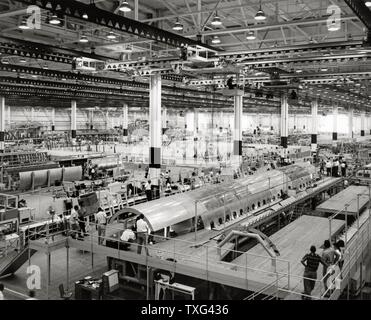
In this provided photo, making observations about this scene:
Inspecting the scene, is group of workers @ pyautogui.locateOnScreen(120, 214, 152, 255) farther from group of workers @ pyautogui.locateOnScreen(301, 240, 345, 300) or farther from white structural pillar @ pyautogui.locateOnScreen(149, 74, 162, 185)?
white structural pillar @ pyautogui.locateOnScreen(149, 74, 162, 185)

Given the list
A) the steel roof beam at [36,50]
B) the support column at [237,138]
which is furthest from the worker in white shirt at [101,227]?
the support column at [237,138]

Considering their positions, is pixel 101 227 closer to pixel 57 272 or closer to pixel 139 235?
pixel 139 235

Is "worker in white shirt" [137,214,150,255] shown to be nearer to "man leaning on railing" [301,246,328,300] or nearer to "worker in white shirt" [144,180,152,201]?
"man leaning on railing" [301,246,328,300]

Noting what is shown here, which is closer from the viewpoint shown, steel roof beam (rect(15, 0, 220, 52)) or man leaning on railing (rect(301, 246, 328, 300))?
man leaning on railing (rect(301, 246, 328, 300))

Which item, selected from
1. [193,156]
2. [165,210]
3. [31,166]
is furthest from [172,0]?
[193,156]

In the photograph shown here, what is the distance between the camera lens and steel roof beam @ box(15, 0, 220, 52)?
13.1 meters

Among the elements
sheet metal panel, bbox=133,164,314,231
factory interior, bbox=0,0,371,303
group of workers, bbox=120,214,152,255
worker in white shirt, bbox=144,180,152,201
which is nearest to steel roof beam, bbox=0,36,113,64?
factory interior, bbox=0,0,371,303

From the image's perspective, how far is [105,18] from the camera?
14812mm

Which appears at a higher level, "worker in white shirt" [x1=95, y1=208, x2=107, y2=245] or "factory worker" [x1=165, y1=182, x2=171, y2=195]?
"factory worker" [x1=165, y1=182, x2=171, y2=195]

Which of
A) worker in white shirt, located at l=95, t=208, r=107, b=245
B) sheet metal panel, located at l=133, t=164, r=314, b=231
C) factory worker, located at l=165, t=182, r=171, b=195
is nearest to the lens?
worker in white shirt, located at l=95, t=208, r=107, b=245

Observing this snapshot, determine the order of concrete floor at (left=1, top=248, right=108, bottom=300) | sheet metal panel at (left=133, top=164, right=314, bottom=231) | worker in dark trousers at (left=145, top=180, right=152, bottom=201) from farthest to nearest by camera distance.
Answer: worker in dark trousers at (left=145, top=180, right=152, bottom=201)
sheet metal panel at (left=133, top=164, right=314, bottom=231)
concrete floor at (left=1, top=248, right=108, bottom=300)

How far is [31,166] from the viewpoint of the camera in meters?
32.8

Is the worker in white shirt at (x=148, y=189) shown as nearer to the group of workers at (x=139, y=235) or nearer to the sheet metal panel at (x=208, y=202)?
the sheet metal panel at (x=208, y=202)

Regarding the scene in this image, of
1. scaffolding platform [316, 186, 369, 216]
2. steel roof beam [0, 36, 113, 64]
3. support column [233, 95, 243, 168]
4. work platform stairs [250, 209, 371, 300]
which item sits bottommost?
work platform stairs [250, 209, 371, 300]
